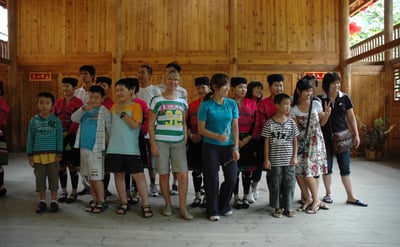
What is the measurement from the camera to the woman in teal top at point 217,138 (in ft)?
10.4

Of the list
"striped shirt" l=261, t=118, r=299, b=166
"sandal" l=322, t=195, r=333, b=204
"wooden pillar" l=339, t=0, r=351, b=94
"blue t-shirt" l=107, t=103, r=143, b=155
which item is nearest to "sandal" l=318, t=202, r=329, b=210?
"sandal" l=322, t=195, r=333, b=204

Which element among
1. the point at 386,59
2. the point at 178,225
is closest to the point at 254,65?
the point at 386,59

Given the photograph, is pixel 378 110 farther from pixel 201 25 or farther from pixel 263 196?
pixel 263 196

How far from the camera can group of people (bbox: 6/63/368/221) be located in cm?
326

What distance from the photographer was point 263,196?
13.8ft

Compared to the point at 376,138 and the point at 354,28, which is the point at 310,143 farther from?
the point at 354,28

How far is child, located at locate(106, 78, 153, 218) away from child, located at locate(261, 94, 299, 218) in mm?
1326

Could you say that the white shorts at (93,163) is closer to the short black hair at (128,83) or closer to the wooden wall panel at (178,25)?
the short black hair at (128,83)

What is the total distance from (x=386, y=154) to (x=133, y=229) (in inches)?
301

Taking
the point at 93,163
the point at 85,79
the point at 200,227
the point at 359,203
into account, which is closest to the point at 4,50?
the point at 85,79

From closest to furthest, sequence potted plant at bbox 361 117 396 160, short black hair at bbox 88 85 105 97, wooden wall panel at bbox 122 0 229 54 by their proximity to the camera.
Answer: short black hair at bbox 88 85 105 97 < potted plant at bbox 361 117 396 160 < wooden wall panel at bbox 122 0 229 54

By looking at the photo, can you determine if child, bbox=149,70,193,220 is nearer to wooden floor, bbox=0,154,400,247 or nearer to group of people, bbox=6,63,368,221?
group of people, bbox=6,63,368,221

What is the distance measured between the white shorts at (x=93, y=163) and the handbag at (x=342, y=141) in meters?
2.64

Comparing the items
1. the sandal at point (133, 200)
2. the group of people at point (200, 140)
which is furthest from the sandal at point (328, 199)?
the sandal at point (133, 200)
